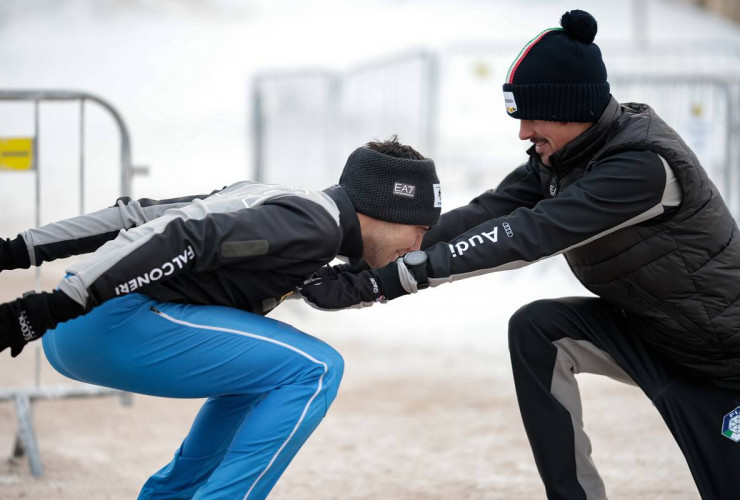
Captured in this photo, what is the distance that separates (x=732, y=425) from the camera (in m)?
3.44

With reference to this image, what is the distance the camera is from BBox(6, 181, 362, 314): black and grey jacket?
2832 millimetres

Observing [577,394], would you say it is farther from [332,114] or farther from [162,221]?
[332,114]

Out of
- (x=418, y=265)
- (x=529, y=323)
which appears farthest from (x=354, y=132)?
(x=418, y=265)

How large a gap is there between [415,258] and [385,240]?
25 cm

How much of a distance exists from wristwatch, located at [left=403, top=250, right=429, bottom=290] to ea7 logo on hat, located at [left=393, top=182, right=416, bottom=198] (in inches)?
9.9

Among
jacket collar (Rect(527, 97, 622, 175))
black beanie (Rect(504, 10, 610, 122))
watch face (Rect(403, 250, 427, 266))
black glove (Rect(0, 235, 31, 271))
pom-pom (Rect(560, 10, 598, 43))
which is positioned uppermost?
pom-pom (Rect(560, 10, 598, 43))

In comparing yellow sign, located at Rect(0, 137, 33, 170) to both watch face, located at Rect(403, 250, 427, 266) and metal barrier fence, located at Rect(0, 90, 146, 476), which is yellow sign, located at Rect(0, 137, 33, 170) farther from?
watch face, located at Rect(403, 250, 427, 266)

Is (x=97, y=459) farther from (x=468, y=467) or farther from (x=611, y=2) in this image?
(x=611, y=2)

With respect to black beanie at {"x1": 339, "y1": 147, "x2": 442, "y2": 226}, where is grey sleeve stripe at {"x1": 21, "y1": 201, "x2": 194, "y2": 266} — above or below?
below

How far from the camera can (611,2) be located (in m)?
26.2

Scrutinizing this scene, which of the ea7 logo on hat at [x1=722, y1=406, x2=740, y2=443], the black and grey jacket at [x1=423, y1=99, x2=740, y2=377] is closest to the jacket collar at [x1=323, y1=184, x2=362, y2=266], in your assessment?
the black and grey jacket at [x1=423, y1=99, x2=740, y2=377]

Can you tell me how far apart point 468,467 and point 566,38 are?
2.61 metres

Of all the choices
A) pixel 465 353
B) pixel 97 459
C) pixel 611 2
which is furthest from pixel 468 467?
pixel 611 2

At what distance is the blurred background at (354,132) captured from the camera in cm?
531
